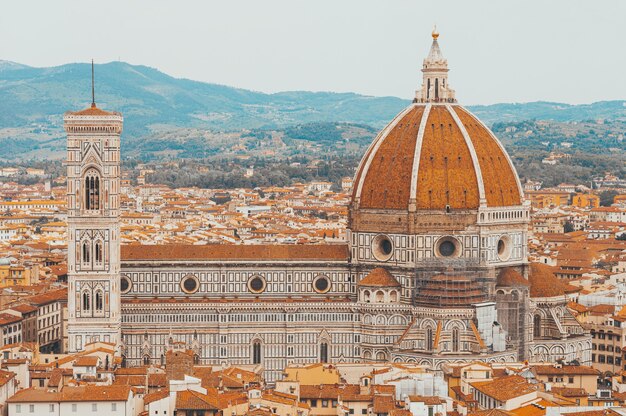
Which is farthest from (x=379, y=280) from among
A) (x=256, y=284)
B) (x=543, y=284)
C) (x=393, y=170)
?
(x=543, y=284)

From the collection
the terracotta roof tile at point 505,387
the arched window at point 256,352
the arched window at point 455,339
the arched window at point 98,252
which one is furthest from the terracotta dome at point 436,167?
the terracotta roof tile at point 505,387

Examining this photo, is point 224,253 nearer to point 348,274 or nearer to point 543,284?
point 348,274

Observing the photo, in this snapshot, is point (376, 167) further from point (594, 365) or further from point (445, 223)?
point (594, 365)

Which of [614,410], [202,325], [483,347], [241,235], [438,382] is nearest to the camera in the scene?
[614,410]

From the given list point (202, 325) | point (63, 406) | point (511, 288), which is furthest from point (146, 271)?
point (63, 406)

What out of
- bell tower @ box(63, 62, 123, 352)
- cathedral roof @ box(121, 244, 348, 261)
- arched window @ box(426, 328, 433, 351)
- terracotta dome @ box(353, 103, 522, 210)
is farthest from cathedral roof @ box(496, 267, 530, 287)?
bell tower @ box(63, 62, 123, 352)
